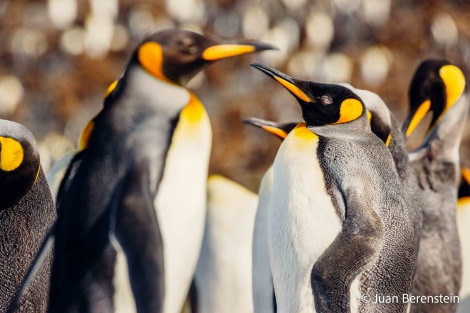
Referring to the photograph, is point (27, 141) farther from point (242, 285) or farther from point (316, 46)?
point (316, 46)

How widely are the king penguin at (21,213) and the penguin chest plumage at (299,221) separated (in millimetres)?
735

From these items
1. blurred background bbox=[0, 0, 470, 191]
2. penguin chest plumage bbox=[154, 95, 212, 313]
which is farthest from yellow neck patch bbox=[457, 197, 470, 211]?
blurred background bbox=[0, 0, 470, 191]

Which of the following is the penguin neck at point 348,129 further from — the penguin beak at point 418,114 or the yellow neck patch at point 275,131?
the penguin beak at point 418,114

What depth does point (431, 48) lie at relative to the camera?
19.1 meters

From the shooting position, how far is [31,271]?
2910 millimetres

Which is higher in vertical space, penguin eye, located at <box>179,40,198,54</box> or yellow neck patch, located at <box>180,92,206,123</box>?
penguin eye, located at <box>179,40,198,54</box>

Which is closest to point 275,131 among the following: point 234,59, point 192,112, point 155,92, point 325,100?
point 192,112

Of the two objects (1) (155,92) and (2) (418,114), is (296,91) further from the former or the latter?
(2) (418,114)

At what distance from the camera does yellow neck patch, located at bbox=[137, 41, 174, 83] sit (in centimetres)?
377

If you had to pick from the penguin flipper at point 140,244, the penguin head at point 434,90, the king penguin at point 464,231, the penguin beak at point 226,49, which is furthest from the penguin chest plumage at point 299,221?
the king penguin at point 464,231

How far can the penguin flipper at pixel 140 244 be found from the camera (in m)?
3.39

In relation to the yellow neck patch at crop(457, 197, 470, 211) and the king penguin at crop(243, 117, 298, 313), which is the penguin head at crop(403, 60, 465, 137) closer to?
the yellow neck patch at crop(457, 197, 470, 211)

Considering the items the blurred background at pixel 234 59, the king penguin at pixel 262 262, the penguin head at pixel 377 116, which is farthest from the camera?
the blurred background at pixel 234 59

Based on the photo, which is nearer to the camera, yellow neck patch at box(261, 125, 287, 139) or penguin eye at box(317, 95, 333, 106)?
penguin eye at box(317, 95, 333, 106)
